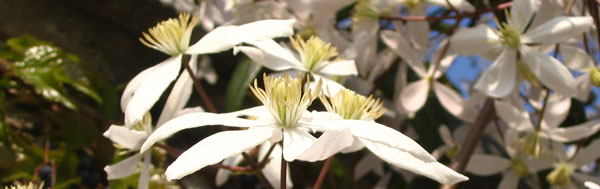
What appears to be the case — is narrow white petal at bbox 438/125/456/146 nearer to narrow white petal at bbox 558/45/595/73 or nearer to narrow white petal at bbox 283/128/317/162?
narrow white petal at bbox 558/45/595/73

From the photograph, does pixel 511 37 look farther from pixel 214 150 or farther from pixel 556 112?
pixel 214 150

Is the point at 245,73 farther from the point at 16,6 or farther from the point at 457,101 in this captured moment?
the point at 16,6

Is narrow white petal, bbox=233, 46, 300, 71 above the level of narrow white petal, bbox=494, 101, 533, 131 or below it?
above

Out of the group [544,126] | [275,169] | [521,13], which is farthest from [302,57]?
[544,126]

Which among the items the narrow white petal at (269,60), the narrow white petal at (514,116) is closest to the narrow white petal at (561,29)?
the narrow white petal at (514,116)

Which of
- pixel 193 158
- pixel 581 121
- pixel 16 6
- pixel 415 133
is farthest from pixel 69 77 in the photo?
pixel 581 121

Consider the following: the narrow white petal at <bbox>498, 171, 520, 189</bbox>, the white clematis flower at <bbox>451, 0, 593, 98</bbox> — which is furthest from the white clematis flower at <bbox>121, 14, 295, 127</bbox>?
the narrow white petal at <bbox>498, 171, 520, 189</bbox>
